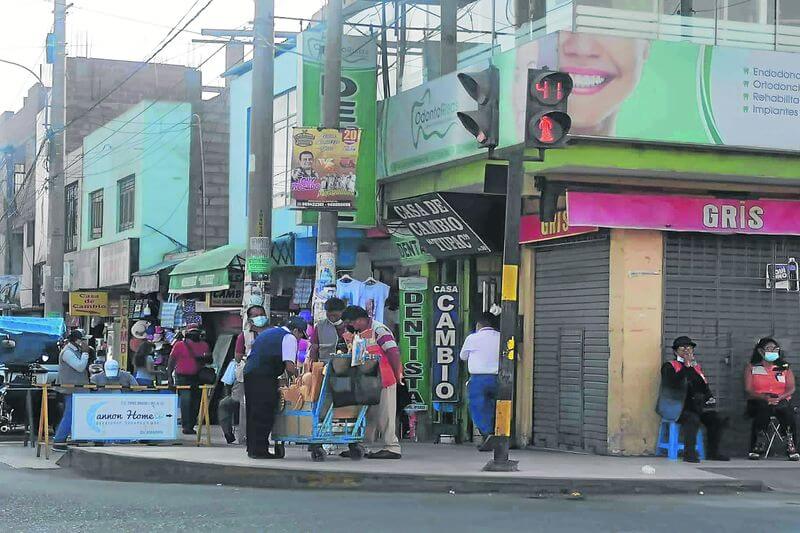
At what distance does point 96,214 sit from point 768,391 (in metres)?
27.5

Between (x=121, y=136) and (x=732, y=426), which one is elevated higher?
(x=121, y=136)

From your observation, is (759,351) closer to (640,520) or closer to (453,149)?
(453,149)

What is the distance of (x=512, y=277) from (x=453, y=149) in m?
4.54

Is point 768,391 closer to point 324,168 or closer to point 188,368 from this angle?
point 324,168

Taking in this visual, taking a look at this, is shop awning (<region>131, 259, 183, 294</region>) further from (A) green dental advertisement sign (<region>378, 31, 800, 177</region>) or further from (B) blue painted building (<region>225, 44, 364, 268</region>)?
(A) green dental advertisement sign (<region>378, 31, 800, 177</region>)

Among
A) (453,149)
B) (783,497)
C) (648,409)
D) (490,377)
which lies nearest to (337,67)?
(453,149)

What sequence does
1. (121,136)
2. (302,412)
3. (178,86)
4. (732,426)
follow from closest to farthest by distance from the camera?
(302,412)
(732,426)
(121,136)
(178,86)

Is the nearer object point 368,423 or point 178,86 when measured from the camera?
point 368,423

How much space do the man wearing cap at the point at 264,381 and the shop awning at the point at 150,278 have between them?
1679cm

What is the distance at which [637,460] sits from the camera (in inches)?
619

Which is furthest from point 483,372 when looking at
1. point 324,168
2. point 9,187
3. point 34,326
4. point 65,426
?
point 9,187

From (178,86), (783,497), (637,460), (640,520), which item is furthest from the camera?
(178,86)

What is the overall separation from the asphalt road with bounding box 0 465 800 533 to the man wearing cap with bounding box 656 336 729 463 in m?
2.59

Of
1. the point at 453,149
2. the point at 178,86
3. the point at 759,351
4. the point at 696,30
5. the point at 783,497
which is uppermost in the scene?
the point at 178,86
